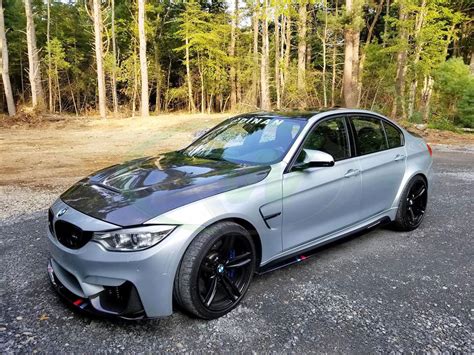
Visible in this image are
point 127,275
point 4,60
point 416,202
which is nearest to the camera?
point 127,275

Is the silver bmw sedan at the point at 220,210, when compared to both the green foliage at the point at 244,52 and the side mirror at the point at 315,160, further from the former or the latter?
the green foliage at the point at 244,52

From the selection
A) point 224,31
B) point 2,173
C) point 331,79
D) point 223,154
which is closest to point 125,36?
point 224,31

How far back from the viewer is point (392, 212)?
434 cm

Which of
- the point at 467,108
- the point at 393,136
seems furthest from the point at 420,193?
the point at 467,108

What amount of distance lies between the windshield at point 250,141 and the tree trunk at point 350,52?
39.0 feet

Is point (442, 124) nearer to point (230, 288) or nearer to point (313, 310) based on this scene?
point (313, 310)

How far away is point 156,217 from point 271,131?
1688 mm

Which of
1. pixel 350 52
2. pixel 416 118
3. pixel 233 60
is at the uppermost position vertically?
pixel 233 60

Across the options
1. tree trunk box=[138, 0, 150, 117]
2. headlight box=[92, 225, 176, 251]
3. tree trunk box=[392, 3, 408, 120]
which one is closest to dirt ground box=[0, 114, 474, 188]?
tree trunk box=[138, 0, 150, 117]

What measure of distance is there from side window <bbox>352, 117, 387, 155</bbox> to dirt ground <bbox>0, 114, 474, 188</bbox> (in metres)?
5.38

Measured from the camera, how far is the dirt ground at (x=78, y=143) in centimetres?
811

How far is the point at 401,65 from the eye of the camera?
1812cm

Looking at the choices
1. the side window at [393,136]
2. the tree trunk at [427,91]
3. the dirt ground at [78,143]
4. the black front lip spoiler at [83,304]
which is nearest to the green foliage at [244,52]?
the tree trunk at [427,91]

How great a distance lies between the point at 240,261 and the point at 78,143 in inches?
451
